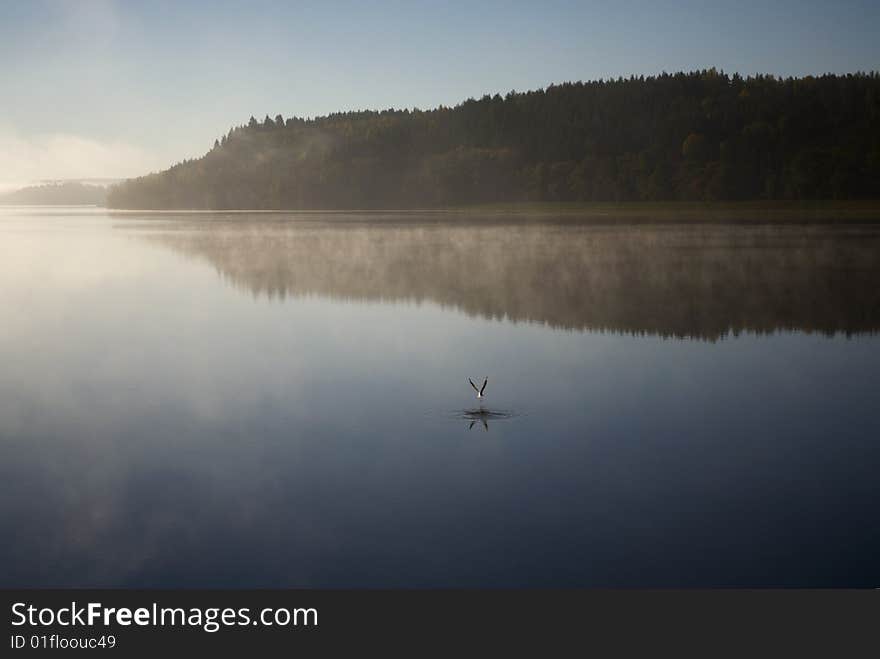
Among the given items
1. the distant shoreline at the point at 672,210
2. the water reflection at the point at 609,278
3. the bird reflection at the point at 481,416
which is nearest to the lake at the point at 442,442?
the bird reflection at the point at 481,416

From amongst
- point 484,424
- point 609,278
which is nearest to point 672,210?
point 609,278

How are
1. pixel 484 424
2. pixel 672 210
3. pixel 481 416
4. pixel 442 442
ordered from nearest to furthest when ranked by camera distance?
pixel 442 442 → pixel 484 424 → pixel 481 416 → pixel 672 210

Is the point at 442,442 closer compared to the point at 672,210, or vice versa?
the point at 442,442

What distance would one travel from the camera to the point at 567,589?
354 inches

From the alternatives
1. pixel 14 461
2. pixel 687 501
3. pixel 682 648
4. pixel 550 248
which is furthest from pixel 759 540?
pixel 550 248

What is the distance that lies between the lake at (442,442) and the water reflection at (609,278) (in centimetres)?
40

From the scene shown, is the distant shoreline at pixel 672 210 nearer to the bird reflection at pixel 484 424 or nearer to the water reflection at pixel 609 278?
the water reflection at pixel 609 278

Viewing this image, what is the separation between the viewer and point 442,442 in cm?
1407

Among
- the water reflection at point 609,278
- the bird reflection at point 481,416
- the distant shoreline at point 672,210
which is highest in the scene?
the bird reflection at point 481,416

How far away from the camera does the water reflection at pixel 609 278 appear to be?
28672 mm

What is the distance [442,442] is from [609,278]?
2719 cm

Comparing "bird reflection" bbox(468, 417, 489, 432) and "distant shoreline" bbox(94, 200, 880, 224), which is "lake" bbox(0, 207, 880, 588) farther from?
"distant shoreline" bbox(94, 200, 880, 224)

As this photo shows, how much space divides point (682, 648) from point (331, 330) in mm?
19060

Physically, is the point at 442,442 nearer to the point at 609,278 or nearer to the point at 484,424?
the point at 484,424
